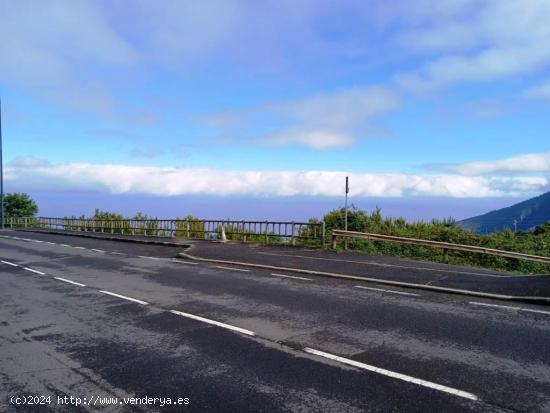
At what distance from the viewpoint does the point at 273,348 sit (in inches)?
255

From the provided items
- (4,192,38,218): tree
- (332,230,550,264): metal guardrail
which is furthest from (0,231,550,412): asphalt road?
(4,192,38,218): tree

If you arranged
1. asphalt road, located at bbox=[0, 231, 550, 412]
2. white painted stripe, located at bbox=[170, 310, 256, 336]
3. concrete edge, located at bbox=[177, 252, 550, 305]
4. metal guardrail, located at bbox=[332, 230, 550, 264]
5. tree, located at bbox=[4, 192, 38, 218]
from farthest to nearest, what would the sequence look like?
1. tree, located at bbox=[4, 192, 38, 218]
2. metal guardrail, located at bbox=[332, 230, 550, 264]
3. concrete edge, located at bbox=[177, 252, 550, 305]
4. white painted stripe, located at bbox=[170, 310, 256, 336]
5. asphalt road, located at bbox=[0, 231, 550, 412]

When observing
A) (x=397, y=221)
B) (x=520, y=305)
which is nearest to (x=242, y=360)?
(x=520, y=305)

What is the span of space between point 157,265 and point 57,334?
8506 mm

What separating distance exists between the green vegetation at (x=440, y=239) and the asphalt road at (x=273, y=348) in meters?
10.7

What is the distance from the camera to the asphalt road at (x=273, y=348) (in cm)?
489

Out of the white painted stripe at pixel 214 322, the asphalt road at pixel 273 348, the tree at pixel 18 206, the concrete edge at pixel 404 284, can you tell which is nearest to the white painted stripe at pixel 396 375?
the asphalt road at pixel 273 348

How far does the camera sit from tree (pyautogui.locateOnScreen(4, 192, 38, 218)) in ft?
209

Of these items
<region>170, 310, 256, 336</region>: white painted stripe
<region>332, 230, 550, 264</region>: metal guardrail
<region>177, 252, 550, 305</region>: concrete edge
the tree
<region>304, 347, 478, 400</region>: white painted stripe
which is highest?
the tree

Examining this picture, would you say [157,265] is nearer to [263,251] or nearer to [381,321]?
[263,251]

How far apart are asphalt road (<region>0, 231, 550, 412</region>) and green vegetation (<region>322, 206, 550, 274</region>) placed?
10.7 m

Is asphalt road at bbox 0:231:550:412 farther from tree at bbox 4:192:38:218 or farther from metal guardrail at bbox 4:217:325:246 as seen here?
tree at bbox 4:192:38:218

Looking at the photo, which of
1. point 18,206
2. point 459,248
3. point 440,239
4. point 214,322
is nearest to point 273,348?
point 214,322

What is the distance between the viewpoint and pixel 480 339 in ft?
22.4
